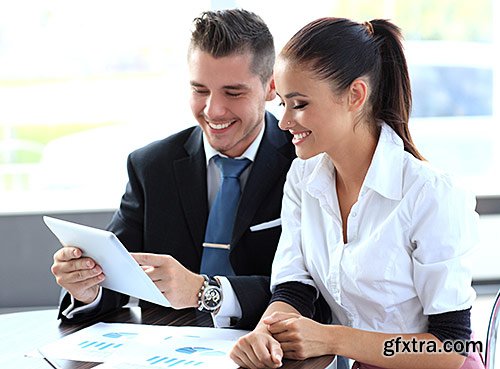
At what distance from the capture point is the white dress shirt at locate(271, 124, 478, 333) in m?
1.87

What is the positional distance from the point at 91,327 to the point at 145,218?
439 mm

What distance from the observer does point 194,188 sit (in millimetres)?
2410

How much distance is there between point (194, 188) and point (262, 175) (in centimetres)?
19

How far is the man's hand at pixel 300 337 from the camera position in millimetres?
1778

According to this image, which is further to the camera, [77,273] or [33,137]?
[33,137]

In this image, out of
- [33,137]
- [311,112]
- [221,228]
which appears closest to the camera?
[311,112]

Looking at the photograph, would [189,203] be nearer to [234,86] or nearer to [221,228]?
[221,228]

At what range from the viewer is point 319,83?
197cm

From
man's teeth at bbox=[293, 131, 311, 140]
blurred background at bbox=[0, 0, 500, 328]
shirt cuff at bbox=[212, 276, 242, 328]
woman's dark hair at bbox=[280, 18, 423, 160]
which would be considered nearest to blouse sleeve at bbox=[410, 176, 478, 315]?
woman's dark hair at bbox=[280, 18, 423, 160]

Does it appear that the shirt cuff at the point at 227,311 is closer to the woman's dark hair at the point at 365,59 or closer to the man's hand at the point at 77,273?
the man's hand at the point at 77,273

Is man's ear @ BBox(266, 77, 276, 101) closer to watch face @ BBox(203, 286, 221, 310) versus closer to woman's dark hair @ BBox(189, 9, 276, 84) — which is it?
woman's dark hair @ BBox(189, 9, 276, 84)

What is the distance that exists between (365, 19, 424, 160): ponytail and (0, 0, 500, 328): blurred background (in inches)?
93.5

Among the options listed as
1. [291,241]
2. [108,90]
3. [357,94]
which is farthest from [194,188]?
[108,90]

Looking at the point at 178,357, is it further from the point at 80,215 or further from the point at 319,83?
the point at 80,215
